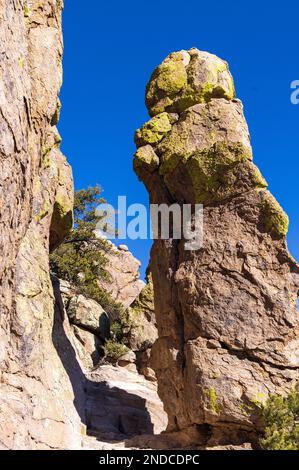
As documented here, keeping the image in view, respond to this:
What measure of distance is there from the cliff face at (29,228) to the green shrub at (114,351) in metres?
11.7

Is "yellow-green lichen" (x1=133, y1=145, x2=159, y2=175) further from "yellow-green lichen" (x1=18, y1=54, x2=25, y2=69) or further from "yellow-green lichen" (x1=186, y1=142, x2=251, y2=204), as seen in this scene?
"yellow-green lichen" (x1=18, y1=54, x2=25, y2=69)

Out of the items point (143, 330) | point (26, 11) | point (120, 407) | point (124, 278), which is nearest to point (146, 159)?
point (26, 11)

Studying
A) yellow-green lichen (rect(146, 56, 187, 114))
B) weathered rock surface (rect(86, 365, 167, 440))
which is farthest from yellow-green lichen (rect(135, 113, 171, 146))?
weathered rock surface (rect(86, 365, 167, 440))

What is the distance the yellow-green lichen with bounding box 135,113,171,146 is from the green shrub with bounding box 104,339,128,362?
567 inches

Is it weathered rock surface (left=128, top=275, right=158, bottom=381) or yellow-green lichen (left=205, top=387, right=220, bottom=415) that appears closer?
yellow-green lichen (left=205, top=387, right=220, bottom=415)

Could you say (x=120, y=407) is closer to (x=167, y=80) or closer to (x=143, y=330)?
(x=143, y=330)

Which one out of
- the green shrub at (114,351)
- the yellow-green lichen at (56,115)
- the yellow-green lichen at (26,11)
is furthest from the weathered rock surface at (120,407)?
the yellow-green lichen at (26,11)

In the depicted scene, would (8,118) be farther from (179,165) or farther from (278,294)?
(278,294)

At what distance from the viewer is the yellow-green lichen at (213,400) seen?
20062 millimetres

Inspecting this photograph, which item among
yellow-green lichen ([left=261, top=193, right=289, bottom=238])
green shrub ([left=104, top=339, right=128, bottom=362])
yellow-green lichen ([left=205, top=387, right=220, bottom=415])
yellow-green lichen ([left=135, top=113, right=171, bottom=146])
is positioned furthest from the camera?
green shrub ([left=104, top=339, right=128, bottom=362])

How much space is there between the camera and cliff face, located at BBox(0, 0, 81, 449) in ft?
55.1

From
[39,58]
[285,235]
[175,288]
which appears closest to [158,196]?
→ [175,288]

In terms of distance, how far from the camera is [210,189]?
2317 cm

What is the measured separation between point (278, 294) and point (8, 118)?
1209 centimetres
